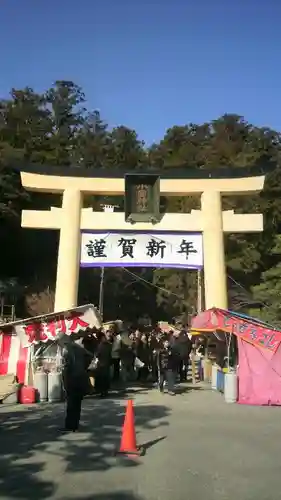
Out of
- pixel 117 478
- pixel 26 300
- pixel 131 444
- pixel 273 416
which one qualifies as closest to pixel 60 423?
pixel 131 444

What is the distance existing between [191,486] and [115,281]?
42.2 m

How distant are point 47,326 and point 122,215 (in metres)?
6.97

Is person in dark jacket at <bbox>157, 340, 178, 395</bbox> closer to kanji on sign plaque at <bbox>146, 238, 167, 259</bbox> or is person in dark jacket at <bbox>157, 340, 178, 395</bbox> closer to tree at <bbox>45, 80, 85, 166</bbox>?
kanji on sign plaque at <bbox>146, 238, 167, 259</bbox>

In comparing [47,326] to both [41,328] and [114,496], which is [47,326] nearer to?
[41,328]

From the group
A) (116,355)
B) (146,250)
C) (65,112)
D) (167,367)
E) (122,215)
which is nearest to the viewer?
(167,367)

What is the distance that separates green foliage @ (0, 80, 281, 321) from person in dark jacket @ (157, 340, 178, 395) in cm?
1380

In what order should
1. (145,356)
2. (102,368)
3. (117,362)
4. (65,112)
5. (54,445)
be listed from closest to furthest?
(54,445)
(102,368)
(117,362)
(145,356)
(65,112)

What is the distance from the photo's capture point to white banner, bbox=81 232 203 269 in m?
18.5

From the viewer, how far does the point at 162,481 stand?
602cm

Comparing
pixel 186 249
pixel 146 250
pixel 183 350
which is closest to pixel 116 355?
pixel 183 350

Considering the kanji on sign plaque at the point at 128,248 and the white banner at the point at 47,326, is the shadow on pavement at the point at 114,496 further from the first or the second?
the kanji on sign plaque at the point at 128,248

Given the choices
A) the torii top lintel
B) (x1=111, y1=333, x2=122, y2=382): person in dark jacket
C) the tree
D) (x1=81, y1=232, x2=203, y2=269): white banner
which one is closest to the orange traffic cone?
(x1=111, y1=333, x2=122, y2=382): person in dark jacket

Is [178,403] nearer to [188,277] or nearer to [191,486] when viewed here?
[191,486]

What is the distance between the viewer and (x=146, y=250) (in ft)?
60.5
